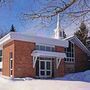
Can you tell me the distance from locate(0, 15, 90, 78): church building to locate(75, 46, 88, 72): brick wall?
1.68m

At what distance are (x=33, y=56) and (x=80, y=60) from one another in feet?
33.9

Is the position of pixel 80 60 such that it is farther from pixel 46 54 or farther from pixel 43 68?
pixel 46 54

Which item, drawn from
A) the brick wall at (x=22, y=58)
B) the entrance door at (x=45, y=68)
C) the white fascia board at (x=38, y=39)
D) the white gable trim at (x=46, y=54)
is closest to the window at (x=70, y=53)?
the white fascia board at (x=38, y=39)

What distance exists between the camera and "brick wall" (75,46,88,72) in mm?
35969

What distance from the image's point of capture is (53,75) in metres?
30.9

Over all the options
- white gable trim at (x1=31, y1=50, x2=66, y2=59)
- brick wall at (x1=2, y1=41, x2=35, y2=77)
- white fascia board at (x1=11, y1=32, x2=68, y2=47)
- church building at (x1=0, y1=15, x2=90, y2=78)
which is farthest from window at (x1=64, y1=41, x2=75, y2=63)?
brick wall at (x1=2, y1=41, x2=35, y2=77)

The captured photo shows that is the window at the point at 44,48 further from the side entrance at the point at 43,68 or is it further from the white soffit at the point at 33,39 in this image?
the side entrance at the point at 43,68

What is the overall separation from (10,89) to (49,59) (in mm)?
18715

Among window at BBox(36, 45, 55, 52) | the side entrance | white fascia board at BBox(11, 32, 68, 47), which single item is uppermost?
white fascia board at BBox(11, 32, 68, 47)

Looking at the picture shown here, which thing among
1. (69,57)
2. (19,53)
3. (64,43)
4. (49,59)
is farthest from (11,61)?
(69,57)

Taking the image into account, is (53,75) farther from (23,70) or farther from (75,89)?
(75,89)

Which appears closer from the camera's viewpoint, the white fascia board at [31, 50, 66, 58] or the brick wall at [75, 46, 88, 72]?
the white fascia board at [31, 50, 66, 58]

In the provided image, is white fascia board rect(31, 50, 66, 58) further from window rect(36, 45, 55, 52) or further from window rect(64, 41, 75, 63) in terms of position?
window rect(64, 41, 75, 63)

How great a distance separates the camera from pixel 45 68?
30578mm
